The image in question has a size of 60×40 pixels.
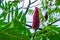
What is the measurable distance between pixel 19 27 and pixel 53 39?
4.5 inches

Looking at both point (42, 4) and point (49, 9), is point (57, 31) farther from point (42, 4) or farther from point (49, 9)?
point (42, 4)

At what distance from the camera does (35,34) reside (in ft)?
2.34

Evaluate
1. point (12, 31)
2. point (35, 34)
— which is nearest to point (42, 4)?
point (35, 34)

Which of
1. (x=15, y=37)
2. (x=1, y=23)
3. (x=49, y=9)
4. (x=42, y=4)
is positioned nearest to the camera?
(x=15, y=37)

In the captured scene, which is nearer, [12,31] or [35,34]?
[12,31]

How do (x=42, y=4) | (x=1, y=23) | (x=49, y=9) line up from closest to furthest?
(x=1, y=23) → (x=49, y=9) → (x=42, y=4)

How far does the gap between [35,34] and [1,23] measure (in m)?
0.13

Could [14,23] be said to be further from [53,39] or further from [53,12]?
[53,12]

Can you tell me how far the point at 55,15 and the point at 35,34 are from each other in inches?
54.2

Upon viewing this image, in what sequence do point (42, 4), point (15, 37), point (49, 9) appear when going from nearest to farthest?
1. point (15, 37)
2. point (49, 9)
3. point (42, 4)

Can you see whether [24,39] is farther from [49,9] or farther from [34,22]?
[49,9]

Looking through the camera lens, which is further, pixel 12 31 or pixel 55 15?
pixel 55 15

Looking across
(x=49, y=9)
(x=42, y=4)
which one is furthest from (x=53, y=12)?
(x=42, y=4)

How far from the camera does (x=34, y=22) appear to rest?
2.29 feet
